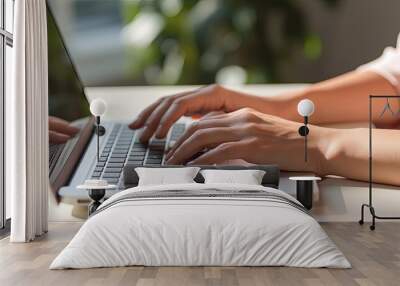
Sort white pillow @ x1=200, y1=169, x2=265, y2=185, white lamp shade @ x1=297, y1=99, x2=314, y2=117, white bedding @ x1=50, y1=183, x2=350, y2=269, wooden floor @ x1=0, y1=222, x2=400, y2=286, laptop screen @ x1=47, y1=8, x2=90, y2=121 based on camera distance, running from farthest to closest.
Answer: laptop screen @ x1=47, y1=8, x2=90, y2=121
white lamp shade @ x1=297, y1=99, x2=314, y2=117
white pillow @ x1=200, y1=169, x2=265, y2=185
white bedding @ x1=50, y1=183, x2=350, y2=269
wooden floor @ x1=0, y1=222, x2=400, y2=286

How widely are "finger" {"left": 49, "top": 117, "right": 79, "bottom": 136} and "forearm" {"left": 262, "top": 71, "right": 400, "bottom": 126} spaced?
6.72ft

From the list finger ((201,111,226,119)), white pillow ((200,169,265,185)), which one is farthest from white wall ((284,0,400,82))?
white pillow ((200,169,265,185))

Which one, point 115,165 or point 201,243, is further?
point 115,165

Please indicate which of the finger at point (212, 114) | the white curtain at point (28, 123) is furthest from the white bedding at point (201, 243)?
the finger at point (212, 114)

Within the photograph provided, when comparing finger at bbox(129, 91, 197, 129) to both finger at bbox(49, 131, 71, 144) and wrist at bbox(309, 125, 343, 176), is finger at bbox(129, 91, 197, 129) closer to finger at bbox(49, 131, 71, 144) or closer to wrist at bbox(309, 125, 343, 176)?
finger at bbox(49, 131, 71, 144)

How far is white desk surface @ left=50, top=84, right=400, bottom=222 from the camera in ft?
23.5

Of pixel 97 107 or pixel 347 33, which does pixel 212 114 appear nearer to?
pixel 97 107

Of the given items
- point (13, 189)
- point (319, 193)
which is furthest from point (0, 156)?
point (319, 193)

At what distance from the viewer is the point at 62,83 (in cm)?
729

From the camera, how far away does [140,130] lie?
23.9ft

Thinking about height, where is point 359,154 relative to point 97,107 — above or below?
below

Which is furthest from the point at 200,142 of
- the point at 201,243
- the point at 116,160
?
the point at 201,243

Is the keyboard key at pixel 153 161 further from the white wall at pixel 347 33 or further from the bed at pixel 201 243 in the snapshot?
the bed at pixel 201 243

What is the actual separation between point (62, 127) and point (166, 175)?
1385 millimetres
